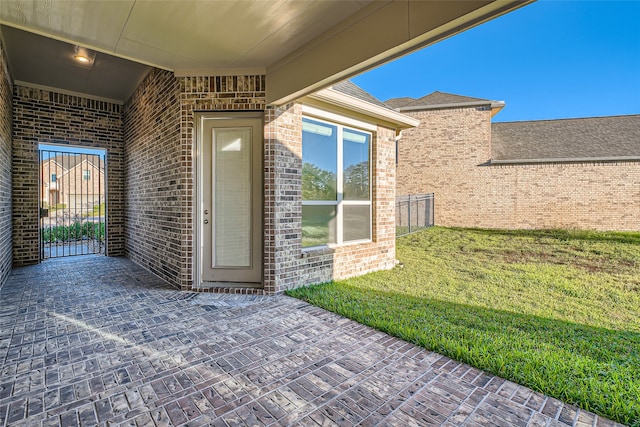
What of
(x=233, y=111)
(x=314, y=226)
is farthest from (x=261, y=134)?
(x=314, y=226)

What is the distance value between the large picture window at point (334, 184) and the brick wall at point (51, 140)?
483 centimetres

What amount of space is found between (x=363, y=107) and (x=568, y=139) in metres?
13.5

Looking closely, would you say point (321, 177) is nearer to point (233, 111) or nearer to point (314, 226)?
point (314, 226)

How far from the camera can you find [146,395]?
1949 mm

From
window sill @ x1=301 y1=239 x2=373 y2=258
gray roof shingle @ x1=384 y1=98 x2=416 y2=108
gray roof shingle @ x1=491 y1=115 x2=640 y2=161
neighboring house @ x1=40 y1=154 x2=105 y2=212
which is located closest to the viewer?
window sill @ x1=301 y1=239 x2=373 y2=258

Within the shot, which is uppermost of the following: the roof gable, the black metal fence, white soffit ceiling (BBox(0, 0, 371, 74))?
the roof gable

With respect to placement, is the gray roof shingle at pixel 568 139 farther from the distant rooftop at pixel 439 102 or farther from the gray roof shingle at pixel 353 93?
the gray roof shingle at pixel 353 93

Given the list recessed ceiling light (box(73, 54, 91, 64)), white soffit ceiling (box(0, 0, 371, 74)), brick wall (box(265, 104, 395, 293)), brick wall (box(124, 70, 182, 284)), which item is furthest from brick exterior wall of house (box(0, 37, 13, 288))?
brick wall (box(265, 104, 395, 293))

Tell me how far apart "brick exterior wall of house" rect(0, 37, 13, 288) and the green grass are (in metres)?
4.46

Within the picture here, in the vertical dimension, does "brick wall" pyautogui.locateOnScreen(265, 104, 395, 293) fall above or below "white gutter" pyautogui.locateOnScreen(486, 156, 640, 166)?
below

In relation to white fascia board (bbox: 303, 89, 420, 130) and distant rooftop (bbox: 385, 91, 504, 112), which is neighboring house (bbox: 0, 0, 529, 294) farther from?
distant rooftop (bbox: 385, 91, 504, 112)

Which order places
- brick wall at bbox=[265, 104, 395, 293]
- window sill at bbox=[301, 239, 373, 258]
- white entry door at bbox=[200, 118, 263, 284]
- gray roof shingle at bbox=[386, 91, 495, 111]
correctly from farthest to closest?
1. gray roof shingle at bbox=[386, 91, 495, 111]
2. window sill at bbox=[301, 239, 373, 258]
3. white entry door at bbox=[200, 118, 263, 284]
4. brick wall at bbox=[265, 104, 395, 293]

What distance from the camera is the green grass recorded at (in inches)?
86.0

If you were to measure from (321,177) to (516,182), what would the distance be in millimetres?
11209
